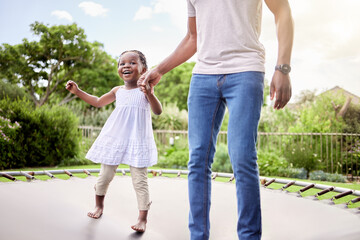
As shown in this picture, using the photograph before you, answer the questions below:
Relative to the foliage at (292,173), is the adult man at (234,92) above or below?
above

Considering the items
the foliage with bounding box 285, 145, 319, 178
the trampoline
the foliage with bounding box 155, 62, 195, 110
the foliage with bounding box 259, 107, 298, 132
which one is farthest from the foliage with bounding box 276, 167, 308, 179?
the foliage with bounding box 155, 62, 195, 110

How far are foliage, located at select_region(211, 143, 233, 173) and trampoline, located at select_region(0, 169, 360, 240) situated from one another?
8.80 feet

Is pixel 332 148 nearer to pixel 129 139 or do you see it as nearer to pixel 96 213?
pixel 129 139

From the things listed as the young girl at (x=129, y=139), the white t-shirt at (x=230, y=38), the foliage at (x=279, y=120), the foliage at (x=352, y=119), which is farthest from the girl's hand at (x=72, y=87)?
the foliage at (x=279, y=120)

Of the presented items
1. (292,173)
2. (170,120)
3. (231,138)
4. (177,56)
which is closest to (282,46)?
(231,138)

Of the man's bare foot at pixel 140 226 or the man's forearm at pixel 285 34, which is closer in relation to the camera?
the man's forearm at pixel 285 34

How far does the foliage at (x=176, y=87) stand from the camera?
66.4ft

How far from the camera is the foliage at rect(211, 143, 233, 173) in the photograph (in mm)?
5160

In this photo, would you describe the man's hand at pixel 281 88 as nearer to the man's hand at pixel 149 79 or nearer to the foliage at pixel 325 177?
the man's hand at pixel 149 79

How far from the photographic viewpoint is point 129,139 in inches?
63.4

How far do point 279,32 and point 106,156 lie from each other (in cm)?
101

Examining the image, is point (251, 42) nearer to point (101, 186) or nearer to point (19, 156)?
point (101, 186)

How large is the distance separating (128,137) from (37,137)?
11.2 feet

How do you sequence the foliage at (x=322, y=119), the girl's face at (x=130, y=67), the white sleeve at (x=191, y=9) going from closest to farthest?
the white sleeve at (x=191, y=9) < the girl's face at (x=130, y=67) < the foliage at (x=322, y=119)
